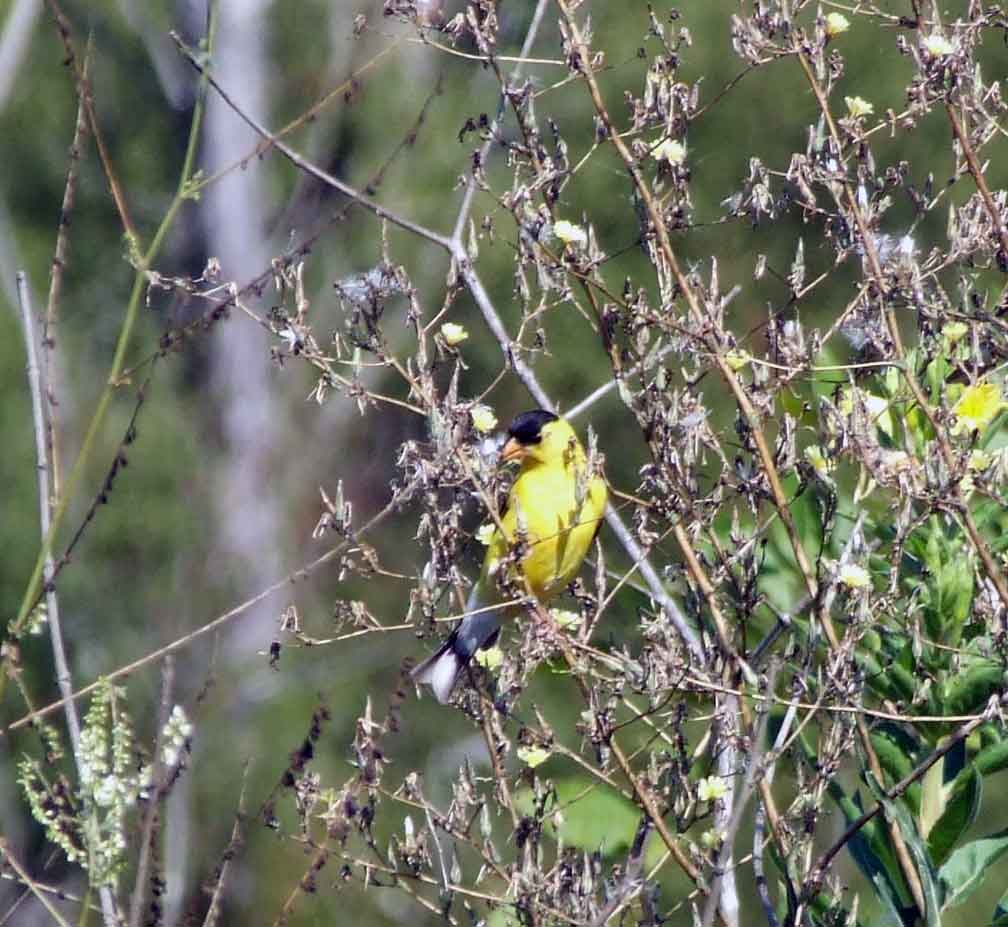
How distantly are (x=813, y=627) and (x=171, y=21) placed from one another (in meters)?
7.15

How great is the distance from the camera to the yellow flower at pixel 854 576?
4.80ft

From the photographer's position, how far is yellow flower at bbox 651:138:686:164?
1.68 metres

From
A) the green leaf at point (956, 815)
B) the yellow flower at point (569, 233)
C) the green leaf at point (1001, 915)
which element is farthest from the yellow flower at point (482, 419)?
the green leaf at point (1001, 915)

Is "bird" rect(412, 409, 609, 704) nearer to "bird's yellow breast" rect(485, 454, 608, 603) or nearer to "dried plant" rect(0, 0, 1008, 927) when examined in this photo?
"bird's yellow breast" rect(485, 454, 608, 603)

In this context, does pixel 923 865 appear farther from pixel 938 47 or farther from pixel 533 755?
pixel 938 47

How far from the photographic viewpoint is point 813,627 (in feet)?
5.12

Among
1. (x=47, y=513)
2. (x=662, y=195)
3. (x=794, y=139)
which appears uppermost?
(x=794, y=139)

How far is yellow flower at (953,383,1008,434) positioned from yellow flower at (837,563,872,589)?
229mm

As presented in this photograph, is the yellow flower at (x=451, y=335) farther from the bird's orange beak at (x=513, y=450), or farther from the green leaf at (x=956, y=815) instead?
the bird's orange beak at (x=513, y=450)

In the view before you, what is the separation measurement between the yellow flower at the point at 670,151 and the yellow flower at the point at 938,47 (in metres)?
0.29

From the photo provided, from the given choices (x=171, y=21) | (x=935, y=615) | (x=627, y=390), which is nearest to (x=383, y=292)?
(x=627, y=390)

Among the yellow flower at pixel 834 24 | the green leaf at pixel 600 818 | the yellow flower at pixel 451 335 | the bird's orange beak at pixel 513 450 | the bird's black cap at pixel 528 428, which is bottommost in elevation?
the green leaf at pixel 600 818

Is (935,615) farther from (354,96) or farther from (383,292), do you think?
(354,96)

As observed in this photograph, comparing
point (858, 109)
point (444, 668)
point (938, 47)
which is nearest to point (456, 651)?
point (444, 668)
